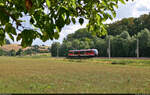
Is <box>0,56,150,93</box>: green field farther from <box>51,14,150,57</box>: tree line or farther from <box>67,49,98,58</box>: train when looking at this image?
<box>51,14,150,57</box>: tree line

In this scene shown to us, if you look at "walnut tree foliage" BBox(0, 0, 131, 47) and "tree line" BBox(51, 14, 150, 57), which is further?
"tree line" BBox(51, 14, 150, 57)

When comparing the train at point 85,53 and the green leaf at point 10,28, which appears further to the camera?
the train at point 85,53

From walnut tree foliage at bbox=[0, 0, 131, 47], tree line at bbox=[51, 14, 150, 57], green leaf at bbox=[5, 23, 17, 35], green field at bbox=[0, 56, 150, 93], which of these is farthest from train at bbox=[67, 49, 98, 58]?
green leaf at bbox=[5, 23, 17, 35]

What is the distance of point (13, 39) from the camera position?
388 cm

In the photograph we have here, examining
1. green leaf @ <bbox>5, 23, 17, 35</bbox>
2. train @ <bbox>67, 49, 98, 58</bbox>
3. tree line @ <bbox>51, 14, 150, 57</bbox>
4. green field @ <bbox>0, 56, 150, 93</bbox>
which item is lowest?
green field @ <bbox>0, 56, 150, 93</bbox>

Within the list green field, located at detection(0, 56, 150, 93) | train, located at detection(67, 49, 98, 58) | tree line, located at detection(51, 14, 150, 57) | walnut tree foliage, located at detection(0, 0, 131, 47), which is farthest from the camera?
tree line, located at detection(51, 14, 150, 57)

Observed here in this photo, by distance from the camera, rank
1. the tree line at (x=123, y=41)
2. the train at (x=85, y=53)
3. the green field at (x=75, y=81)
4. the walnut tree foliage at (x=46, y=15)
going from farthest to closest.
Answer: the tree line at (x=123, y=41) → the train at (x=85, y=53) → the green field at (x=75, y=81) → the walnut tree foliage at (x=46, y=15)

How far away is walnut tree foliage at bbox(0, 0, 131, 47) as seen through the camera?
132 inches

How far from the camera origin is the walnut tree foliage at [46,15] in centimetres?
336

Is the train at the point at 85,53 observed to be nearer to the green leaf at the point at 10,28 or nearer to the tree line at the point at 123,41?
the tree line at the point at 123,41

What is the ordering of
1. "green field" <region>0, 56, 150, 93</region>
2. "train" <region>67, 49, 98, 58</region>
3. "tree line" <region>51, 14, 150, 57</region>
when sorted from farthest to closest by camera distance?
"tree line" <region>51, 14, 150, 57</region> → "train" <region>67, 49, 98, 58</region> → "green field" <region>0, 56, 150, 93</region>

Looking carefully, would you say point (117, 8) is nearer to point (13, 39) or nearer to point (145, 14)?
point (13, 39)

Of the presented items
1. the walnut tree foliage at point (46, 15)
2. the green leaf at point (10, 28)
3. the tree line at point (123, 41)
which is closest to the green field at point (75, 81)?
the walnut tree foliage at point (46, 15)

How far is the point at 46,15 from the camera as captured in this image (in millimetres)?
3887
